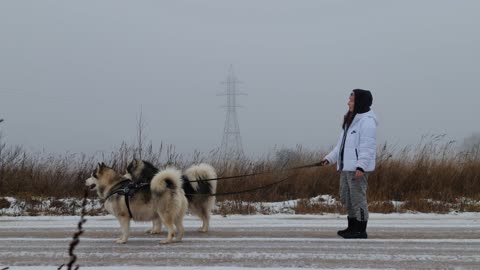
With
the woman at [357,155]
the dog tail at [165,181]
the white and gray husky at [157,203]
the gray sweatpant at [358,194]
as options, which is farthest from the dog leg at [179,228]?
the gray sweatpant at [358,194]

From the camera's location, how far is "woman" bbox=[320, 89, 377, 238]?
22.4 feet

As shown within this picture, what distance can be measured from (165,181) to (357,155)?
8.65 ft

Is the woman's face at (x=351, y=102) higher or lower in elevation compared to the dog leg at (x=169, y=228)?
higher

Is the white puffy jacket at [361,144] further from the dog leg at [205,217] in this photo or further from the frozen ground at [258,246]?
the dog leg at [205,217]

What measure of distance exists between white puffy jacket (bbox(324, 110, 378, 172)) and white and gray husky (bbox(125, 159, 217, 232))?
204 centimetres

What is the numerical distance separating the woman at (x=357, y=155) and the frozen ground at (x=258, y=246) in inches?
14.7

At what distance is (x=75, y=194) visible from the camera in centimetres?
1238

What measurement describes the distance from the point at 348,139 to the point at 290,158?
691 cm

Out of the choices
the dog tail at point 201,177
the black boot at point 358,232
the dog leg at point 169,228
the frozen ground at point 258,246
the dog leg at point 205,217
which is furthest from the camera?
the dog leg at point 205,217

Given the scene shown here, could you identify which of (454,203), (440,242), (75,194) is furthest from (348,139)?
(75,194)

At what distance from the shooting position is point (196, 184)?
754cm

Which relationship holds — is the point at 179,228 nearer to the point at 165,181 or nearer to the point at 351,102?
the point at 165,181

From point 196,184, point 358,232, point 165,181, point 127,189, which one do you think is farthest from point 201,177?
point 358,232

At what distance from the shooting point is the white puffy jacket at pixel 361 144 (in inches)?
267
